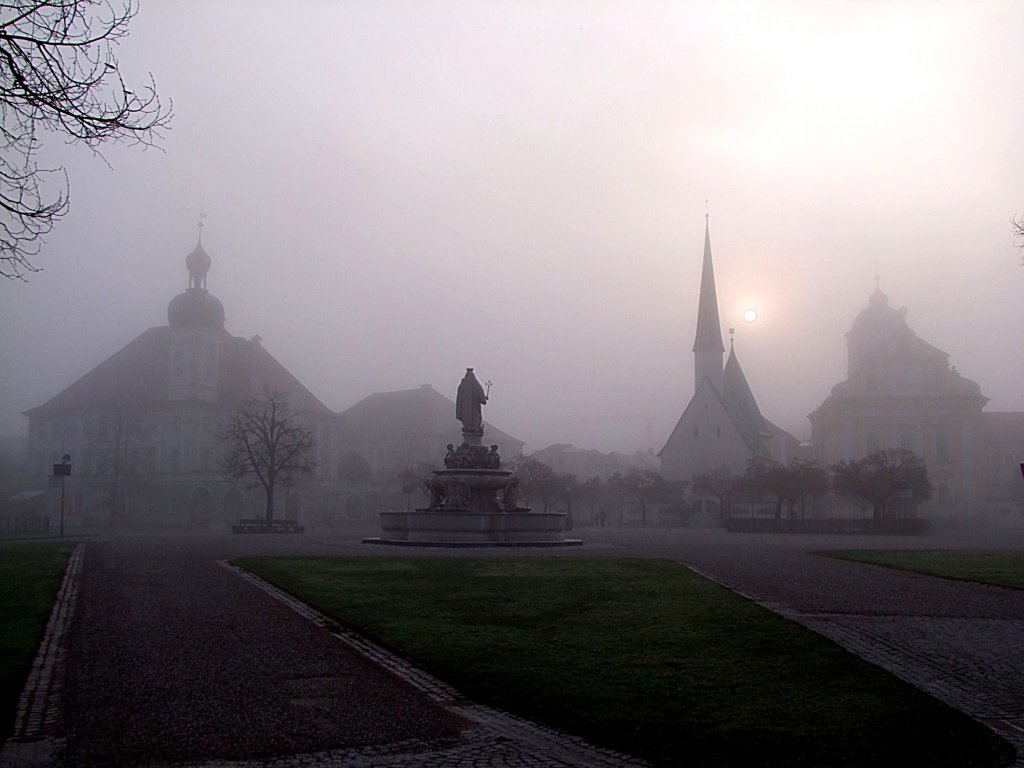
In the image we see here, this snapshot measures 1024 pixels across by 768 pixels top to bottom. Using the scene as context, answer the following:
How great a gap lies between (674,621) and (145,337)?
104 meters

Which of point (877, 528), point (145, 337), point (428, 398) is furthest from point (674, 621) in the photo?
point (428, 398)

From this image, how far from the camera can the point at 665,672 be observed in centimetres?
1083

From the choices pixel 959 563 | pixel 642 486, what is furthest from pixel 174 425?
pixel 959 563

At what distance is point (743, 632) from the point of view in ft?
43.6

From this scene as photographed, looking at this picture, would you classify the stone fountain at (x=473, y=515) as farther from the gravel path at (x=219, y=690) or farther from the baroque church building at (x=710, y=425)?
the baroque church building at (x=710, y=425)

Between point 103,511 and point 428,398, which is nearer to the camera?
point 103,511

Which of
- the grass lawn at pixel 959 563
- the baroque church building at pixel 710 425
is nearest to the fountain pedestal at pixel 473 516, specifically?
the grass lawn at pixel 959 563

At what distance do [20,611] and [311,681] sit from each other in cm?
715

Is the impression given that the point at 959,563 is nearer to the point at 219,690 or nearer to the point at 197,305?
the point at 219,690

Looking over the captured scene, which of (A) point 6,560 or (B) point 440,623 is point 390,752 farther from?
(A) point 6,560

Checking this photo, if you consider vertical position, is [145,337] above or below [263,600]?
above

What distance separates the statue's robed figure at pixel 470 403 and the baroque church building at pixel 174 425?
55.1m

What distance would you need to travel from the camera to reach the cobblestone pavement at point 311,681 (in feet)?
26.8

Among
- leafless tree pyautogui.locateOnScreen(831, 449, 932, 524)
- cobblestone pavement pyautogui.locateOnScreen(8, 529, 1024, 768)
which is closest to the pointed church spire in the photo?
leafless tree pyautogui.locateOnScreen(831, 449, 932, 524)
